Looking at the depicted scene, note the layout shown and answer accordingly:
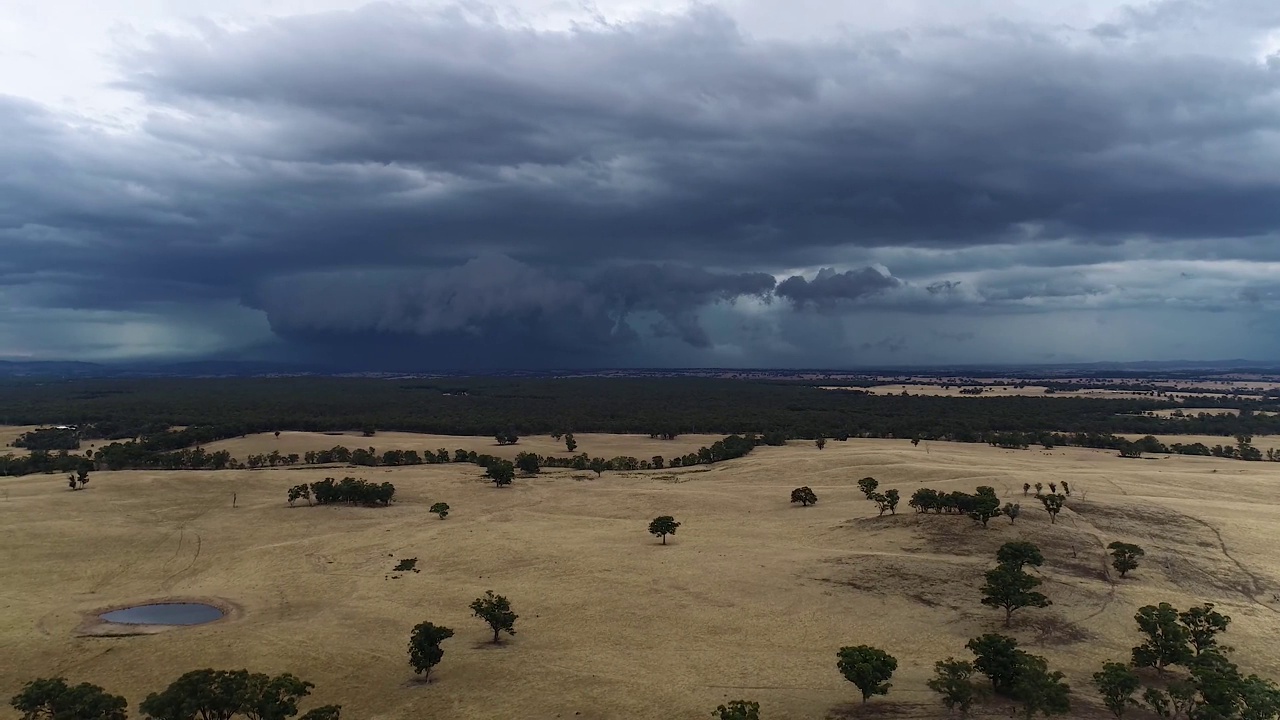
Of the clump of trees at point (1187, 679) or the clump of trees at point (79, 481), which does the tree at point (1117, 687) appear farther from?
the clump of trees at point (79, 481)

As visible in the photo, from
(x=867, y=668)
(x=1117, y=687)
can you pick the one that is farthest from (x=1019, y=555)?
(x=867, y=668)

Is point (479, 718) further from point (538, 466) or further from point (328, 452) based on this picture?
point (328, 452)

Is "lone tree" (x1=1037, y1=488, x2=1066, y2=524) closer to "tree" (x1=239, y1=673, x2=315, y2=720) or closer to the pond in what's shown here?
"tree" (x1=239, y1=673, x2=315, y2=720)

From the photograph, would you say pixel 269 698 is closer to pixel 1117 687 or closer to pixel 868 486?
pixel 1117 687

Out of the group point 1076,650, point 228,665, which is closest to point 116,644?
point 228,665

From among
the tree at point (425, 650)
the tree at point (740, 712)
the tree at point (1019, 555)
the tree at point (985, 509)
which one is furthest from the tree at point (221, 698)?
the tree at point (985, 509)
